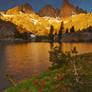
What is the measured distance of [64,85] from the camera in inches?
470

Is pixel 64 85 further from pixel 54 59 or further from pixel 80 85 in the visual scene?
pixel 54 59

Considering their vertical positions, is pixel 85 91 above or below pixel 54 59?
below

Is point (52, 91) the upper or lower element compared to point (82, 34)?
lower

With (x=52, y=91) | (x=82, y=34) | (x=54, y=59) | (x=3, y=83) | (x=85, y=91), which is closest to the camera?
(x=85, y=91)

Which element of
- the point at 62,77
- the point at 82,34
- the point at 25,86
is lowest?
the point at 25,86

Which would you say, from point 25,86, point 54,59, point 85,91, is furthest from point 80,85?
point 54,59

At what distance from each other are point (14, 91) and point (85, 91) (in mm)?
7227

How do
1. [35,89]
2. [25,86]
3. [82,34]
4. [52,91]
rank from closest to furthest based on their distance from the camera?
[52,91], [35,89], [25,86], [82,34]

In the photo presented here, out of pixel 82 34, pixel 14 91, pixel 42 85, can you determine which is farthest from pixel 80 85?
pixel 82 34

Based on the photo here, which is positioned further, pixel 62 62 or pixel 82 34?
pixel 82 34

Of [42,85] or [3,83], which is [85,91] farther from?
[3,83]

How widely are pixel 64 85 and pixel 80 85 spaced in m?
1.51

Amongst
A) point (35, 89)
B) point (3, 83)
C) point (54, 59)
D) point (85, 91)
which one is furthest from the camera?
point (54, 59)

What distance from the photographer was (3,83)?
17938 mm
